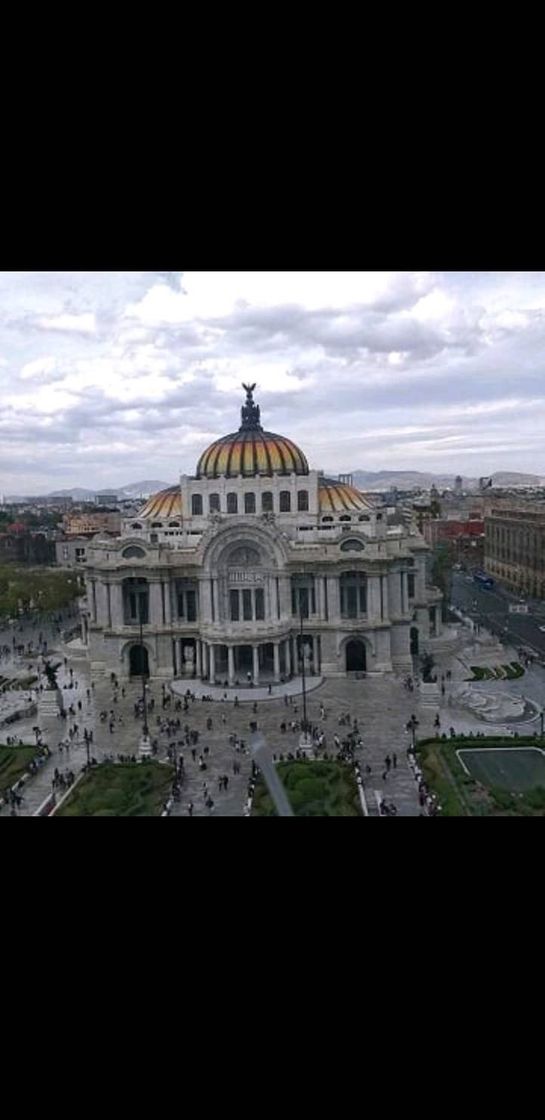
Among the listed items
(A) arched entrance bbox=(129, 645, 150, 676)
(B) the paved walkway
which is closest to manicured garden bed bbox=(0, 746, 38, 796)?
(B) the paved walkway

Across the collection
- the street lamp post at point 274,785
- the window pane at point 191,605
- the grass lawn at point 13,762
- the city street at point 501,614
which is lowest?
the grass lawn at point 13,762

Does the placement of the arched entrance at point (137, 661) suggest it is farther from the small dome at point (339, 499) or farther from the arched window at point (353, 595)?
the small dome at point (339, 499)

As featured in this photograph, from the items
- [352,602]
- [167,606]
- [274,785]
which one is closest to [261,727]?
[352,602]

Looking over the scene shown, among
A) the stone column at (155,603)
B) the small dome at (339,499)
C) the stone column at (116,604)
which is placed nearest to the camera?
the stone column at (155,603)

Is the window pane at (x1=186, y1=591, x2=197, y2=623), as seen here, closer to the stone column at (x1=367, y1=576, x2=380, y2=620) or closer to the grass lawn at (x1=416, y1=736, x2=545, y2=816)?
the stone column at (x1=367, y1=576, x2=380, y2=620)

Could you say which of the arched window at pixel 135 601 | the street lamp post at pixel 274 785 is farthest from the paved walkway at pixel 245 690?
the street lamp post at pixel 274 785
